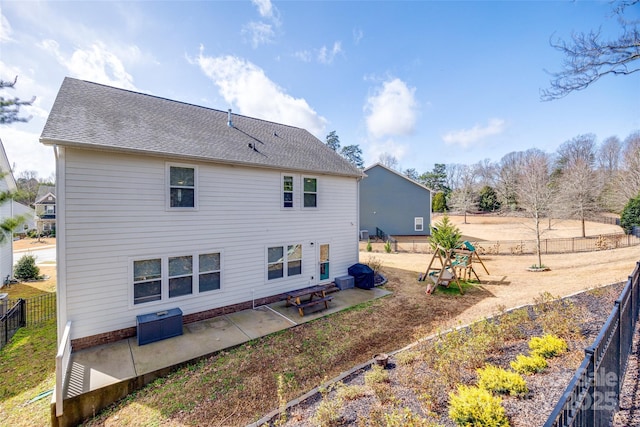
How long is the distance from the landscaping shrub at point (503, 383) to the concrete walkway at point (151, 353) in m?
5.62

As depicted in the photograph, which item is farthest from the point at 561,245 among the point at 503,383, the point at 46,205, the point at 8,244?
the point at 46,205

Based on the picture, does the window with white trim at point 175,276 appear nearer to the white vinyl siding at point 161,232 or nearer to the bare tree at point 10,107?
the white vinyl siding at point 161,232

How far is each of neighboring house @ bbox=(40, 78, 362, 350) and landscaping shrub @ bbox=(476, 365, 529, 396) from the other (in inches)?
297

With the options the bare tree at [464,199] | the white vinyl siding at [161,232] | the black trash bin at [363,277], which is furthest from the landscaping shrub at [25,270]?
the bare tree at [464,199]

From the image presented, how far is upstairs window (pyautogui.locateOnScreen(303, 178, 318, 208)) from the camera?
11102 mm

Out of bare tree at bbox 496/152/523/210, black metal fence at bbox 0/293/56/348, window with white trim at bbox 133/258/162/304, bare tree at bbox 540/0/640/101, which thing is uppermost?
bare tree at bbox 496/152/523/210

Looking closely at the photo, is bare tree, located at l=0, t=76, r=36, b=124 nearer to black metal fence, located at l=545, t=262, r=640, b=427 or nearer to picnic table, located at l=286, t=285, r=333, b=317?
picnic table, located at l=286, t=285, r=333, b=317

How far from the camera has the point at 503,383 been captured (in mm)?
3736

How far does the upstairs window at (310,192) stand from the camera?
437 inches

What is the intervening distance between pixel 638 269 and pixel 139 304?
1227cm

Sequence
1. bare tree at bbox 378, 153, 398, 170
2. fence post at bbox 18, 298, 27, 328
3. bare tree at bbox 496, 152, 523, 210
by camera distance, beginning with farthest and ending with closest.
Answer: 1. bare tree at bbox 378, 153, 398, 170
2. bare tree at bbox 496, 152, 523, 210
3. fence post at bbox 18, 298, 27, 328

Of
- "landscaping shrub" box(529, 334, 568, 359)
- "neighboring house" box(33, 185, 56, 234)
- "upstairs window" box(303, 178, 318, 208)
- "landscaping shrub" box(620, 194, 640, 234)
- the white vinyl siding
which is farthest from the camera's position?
"neighboring house" box(33, 185, 56, 234)

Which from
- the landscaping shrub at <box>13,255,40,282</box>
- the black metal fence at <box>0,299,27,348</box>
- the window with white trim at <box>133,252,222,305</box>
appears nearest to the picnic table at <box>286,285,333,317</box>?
the window with white trim at <box>133,252,222,305</box>

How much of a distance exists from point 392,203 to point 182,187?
22.9m
